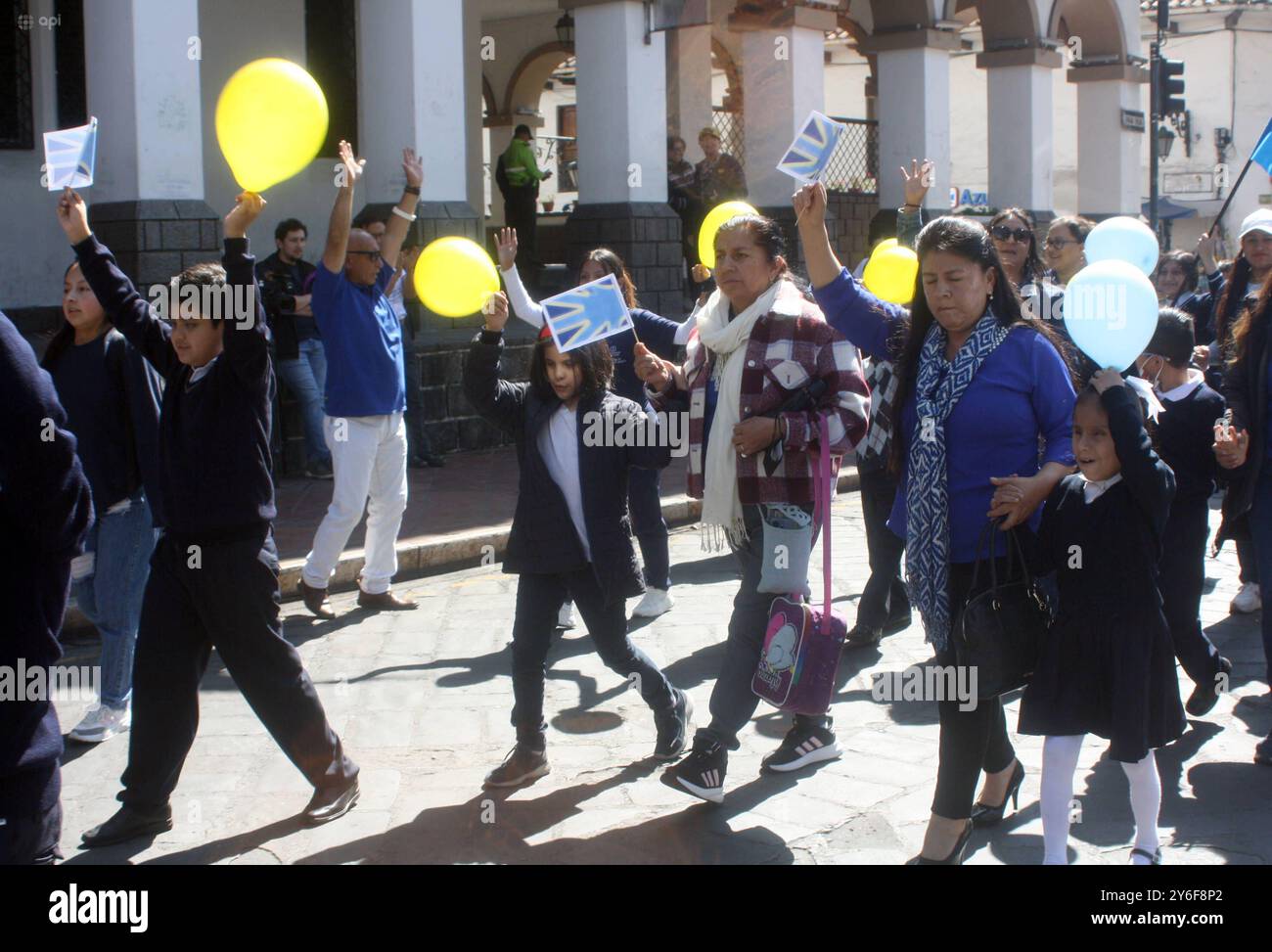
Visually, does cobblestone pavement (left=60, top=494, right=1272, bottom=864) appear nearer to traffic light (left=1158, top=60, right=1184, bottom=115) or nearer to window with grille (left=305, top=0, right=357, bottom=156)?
window with grille (left=305, top=0, right=357, bottom=156)

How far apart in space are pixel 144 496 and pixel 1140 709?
363cm

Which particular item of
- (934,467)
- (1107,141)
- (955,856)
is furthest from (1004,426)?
(1107,141)

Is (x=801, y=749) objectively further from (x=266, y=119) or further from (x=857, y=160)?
(x=857, y=160)

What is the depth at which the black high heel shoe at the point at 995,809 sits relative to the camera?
444 centimetres

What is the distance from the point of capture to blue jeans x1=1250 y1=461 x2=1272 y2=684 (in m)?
5.04

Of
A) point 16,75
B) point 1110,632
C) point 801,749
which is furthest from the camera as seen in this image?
point 16,75

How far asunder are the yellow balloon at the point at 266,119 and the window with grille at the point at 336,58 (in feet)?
31.6

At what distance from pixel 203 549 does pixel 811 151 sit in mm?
2465

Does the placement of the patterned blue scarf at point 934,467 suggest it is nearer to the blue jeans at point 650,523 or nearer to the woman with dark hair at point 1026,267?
the woman with dark hair at point 1026,267

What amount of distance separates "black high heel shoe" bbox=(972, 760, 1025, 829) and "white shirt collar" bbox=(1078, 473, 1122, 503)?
105cm

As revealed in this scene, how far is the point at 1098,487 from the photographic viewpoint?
12.9ft

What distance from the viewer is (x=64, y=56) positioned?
11250 millimetres

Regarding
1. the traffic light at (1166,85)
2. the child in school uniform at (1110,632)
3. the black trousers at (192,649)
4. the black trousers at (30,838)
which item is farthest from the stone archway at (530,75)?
the black trousers at (30,838)
